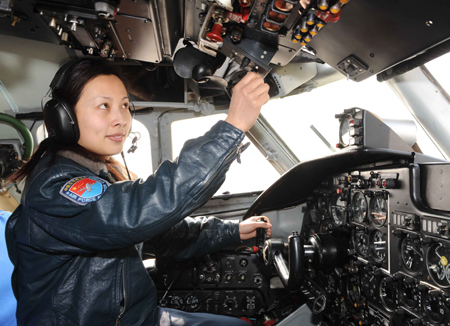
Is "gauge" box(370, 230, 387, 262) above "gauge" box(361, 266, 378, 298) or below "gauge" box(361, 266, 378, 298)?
above

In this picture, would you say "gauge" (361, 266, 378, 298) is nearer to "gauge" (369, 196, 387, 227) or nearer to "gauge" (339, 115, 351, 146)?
"gauge" (369, 196, 387, 227)

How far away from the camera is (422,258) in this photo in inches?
58.6

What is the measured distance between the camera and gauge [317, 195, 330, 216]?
95.0 inches

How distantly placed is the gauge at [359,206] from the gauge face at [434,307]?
0.60 meters

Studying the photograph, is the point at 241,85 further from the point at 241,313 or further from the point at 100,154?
the point at 241,313

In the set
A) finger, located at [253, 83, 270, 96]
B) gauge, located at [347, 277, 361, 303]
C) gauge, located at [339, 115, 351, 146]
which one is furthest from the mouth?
gauge, located at [347, 277, 361, 303]

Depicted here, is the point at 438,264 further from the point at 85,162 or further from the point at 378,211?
the point at 85,162

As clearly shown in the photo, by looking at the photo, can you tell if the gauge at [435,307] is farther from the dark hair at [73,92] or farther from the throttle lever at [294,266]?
the dark hair at [73,92]

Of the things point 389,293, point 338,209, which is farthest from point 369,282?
point 338,209

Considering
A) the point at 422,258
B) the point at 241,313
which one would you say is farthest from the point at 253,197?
the point at 422,258

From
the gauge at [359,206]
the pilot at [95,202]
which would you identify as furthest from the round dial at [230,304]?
the gauge at [359,206]

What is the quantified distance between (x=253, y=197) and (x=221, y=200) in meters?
0.34

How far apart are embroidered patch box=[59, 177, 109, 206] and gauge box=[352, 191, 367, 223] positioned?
1518 millimetres

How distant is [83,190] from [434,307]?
1509mm
